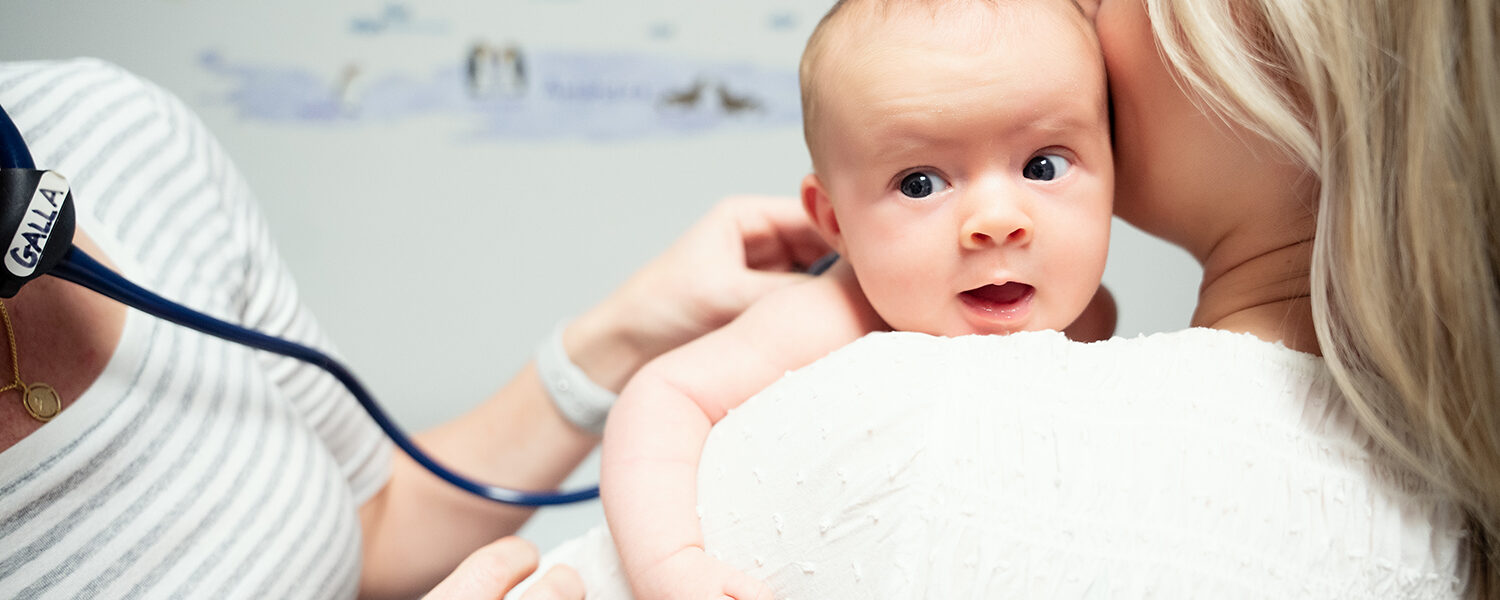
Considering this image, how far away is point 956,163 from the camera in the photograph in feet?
Result: 2.07

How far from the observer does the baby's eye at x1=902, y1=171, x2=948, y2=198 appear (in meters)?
0.64

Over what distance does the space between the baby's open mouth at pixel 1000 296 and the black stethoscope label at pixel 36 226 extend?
57 cm

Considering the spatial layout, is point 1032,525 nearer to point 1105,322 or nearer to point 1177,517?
point 1177,517

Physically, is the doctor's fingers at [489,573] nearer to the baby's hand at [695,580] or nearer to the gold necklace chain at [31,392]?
the baby's hand at [695,580]

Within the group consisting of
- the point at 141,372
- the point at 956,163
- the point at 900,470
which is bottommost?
the point at 141,372

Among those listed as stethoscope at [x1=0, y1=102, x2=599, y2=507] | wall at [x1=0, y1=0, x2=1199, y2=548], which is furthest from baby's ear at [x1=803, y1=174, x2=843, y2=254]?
wall at [x1=0, y1=0, x2=1199, y2=548]

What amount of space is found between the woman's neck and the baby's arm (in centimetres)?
26

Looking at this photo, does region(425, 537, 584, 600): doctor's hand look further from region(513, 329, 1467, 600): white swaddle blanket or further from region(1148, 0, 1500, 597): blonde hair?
region(1148, 0, 1500, 597): blonde hair

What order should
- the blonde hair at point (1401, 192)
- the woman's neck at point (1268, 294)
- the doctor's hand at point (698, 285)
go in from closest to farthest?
the blonde hair at point (1401, 192) < the woman's neck at point (1268, 294) < the doctor's hand at point (698, 285)

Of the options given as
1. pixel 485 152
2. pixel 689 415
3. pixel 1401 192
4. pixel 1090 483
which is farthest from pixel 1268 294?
pixel 485 152

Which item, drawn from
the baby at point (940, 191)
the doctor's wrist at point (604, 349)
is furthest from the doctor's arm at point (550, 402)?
the baby at point (940, 191)

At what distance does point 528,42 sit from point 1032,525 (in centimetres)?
148

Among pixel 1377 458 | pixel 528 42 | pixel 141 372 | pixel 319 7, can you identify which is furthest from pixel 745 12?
pixel 1377 458

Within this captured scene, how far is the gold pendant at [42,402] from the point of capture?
1.96 feet
